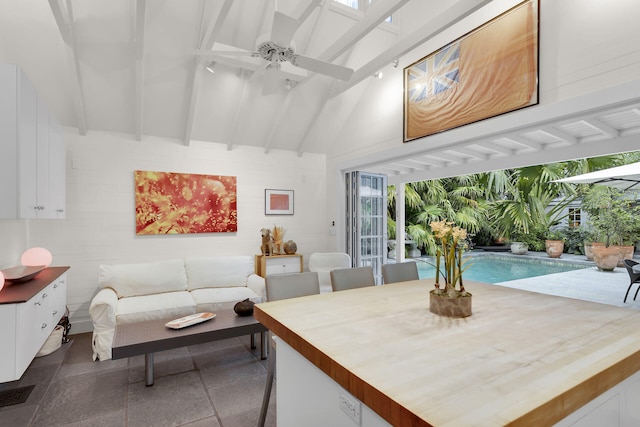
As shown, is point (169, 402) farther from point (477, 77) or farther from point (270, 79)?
point (477, 77)

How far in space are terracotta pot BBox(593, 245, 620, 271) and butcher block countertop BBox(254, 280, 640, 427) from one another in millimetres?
6998

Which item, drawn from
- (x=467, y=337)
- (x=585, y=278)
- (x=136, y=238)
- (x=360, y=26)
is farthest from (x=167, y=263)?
(x=585, y=278)

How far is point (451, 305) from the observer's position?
5.59ft

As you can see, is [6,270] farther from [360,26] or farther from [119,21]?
[360,26]

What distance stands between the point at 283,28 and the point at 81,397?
125 inches

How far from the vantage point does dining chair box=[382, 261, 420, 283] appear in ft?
9.71

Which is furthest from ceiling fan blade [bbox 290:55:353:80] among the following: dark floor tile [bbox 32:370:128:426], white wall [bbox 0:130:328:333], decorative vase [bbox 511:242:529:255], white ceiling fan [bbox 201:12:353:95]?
decorative vase [bbox 511:242:529:255]

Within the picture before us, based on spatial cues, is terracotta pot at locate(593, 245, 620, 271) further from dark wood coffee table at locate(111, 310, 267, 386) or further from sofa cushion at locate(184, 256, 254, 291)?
dark wood coffee table at locate(111, 310, 267, 386)

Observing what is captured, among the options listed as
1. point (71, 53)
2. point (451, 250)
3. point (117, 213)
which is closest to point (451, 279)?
point (451, 250)

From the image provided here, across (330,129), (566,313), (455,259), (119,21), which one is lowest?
(566,313)

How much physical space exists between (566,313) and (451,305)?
0.64m

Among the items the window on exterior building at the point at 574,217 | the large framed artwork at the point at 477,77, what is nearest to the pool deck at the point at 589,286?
the large framed artwork at the point at 477,77

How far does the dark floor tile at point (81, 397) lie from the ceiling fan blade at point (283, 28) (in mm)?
2946

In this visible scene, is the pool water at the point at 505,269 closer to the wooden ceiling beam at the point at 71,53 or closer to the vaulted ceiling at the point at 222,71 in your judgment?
the vaulted ceiling at the point at 222,71
